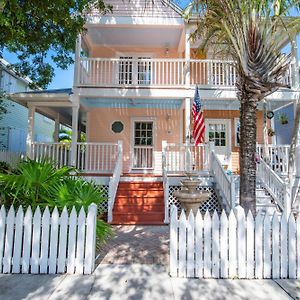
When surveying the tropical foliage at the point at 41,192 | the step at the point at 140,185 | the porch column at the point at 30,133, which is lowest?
the step at the point at 140,185

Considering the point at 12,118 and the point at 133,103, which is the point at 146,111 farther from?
the point at 12,118

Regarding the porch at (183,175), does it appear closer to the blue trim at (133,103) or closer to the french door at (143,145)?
the french door at (143,145)

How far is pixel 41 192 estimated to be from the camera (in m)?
5.37

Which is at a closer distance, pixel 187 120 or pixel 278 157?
pixel 187 120

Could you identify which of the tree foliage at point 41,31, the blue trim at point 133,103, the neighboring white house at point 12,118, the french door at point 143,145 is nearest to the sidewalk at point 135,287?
the tree foliage at point 41,31

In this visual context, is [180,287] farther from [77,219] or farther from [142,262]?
[77,219]

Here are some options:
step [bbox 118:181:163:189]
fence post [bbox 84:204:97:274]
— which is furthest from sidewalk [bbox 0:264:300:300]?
step [bbox 118:181:163:189]

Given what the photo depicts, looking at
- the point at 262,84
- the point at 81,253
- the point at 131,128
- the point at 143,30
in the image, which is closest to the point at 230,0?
the point at 262,84

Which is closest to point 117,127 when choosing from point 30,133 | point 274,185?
point 30,133

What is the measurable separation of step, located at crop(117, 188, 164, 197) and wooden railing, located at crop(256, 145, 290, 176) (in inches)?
183

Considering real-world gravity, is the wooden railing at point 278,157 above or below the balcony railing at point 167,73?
below

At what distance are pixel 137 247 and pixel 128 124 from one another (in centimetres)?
828

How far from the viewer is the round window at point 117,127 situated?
13.3 meters

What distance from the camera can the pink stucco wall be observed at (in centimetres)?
1329
